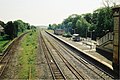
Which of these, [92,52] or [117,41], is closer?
[117,41]

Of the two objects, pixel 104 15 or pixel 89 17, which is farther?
pixel 89 17

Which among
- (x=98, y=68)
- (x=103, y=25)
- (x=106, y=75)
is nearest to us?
(x=106, y=75)

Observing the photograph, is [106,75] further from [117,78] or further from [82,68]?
[82,68]

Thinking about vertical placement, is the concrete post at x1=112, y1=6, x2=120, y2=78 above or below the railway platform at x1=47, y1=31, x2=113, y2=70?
above

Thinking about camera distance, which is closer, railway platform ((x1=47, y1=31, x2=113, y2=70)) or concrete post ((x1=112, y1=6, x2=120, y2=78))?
concrete post ((x1=112, y1=6, x2=120, y2=78))

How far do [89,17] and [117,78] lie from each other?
8122 centimetres

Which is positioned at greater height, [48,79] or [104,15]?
[104,15]

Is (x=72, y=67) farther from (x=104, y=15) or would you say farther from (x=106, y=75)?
(x=104, y=15)

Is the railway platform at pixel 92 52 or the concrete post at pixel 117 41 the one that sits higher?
the concrete post at pixel 117 41

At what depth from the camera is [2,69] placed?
25.1m

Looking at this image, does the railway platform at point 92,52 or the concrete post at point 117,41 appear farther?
the railway platform at point 92,52

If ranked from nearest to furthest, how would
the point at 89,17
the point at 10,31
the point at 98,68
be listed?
the point at 98,68, the point at 10,31, the point at 89,17

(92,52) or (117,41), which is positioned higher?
(117,41)

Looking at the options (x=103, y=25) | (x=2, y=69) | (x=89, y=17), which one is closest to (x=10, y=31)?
(x=103, y=25)
